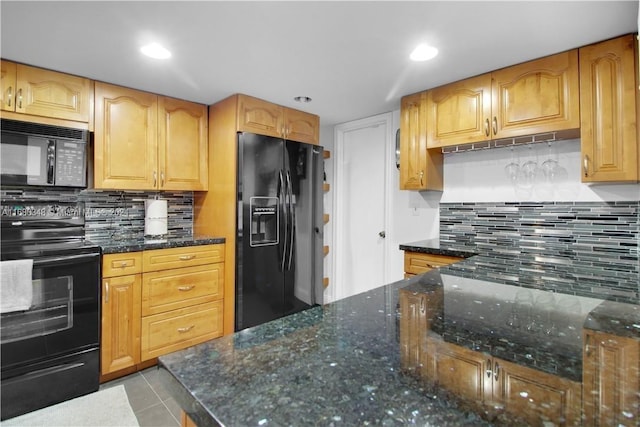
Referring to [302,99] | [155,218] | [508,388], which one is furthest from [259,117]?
[508,388]

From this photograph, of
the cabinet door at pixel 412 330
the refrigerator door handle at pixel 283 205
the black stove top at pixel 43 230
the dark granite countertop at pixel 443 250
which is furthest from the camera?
the refrigerator door handle at pixel 283 205

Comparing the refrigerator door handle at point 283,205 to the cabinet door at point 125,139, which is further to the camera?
the refrigerator door handle at point 283,205

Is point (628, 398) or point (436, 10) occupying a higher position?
point (436, 10)

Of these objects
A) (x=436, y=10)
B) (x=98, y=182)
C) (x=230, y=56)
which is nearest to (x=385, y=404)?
(x=436, y=10)

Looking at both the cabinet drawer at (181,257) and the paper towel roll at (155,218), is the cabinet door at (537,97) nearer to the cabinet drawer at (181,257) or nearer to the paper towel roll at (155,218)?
the cabinet drawer at (181,257)

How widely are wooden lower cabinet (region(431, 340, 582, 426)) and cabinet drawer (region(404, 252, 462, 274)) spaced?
175cm

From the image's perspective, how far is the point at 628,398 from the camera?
1.49 feet

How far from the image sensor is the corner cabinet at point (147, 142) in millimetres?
2432

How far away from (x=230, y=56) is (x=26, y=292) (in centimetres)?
183

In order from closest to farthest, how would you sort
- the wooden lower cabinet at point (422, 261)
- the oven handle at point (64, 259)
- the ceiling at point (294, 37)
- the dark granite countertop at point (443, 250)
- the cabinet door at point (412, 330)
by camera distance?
the cabinet door at point (412, 330) → the ceiling at point (294, 37) → the oven handle at point (64, 259) → the dark granite countertop at point (443, 250) → the wooden lower cabinet at point (422, 261)

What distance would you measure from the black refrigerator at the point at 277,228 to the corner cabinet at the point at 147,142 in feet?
1.77

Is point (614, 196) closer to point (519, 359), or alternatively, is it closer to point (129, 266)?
point (519, 359)

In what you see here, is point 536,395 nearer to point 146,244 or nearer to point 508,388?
point 508,388

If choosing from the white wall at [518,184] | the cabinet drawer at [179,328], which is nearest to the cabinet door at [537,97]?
the white wall at [518,184]
